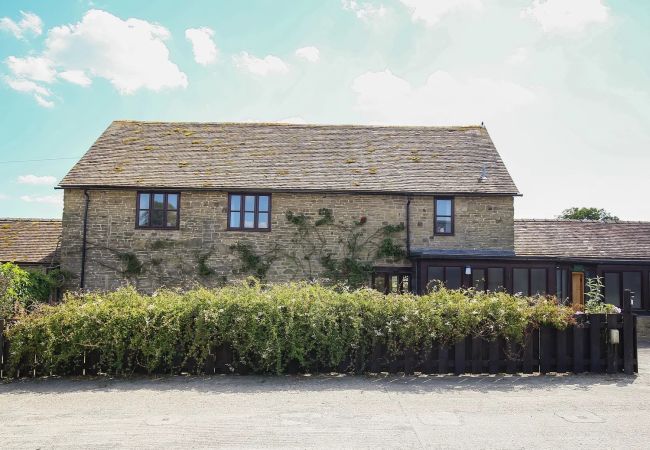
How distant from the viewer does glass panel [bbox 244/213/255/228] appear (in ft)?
59.3

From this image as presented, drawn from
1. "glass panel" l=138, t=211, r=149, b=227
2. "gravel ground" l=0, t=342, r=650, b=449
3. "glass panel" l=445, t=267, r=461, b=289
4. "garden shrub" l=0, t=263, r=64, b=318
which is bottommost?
"gravel ground" l=0, t=342, r=650, b=449

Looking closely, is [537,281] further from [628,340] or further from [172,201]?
[172,201]

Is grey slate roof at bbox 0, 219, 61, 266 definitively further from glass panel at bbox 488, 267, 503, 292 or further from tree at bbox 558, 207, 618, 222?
tree at bbox 558, 207, 618, 222

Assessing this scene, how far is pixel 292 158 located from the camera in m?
19.7

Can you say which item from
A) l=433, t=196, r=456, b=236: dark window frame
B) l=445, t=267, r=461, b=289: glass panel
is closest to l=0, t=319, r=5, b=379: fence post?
l=445, t=267, r=461, b=289: glass panel

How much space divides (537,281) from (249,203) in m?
10.4

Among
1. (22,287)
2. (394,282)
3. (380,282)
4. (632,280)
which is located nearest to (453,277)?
(394,282)

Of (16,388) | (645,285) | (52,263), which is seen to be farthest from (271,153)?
(645,285)

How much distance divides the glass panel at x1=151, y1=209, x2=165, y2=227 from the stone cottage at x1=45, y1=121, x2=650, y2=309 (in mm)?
36

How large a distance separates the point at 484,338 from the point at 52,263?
15723mm

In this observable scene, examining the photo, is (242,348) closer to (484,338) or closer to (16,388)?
(16,388)

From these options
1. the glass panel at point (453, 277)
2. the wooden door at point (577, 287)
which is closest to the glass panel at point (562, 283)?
the wooden door at point (577, 287)

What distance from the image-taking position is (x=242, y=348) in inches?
351

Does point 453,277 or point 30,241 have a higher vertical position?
point 30,241
